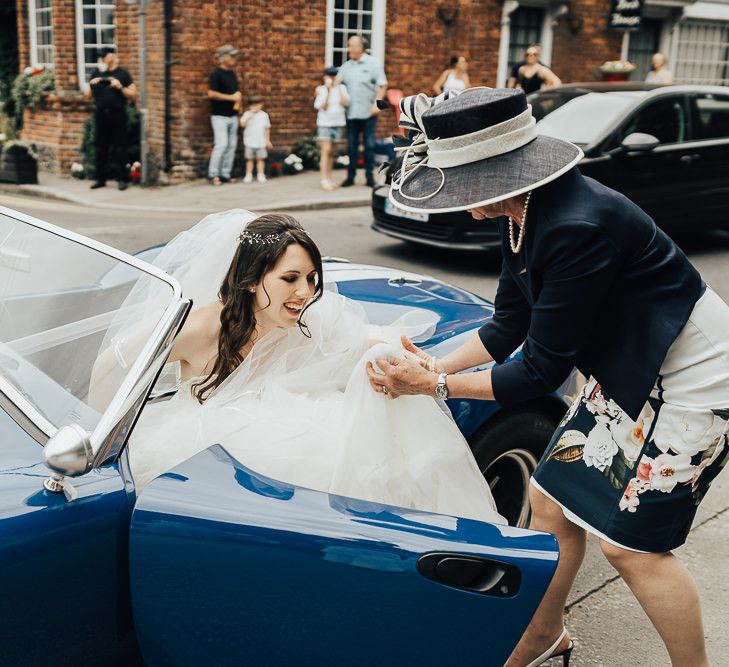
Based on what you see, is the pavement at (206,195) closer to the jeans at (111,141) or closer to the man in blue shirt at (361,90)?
the jeans at (111,141)

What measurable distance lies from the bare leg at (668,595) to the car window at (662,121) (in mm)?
6255

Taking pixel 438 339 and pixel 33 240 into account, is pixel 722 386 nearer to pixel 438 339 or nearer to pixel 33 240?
pixel 438 339

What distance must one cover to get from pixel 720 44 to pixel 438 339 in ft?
63.5

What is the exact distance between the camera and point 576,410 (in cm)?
244

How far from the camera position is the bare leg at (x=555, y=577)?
252cm

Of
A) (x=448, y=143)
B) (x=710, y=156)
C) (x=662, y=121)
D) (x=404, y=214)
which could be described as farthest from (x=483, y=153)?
(x=710, y=156)

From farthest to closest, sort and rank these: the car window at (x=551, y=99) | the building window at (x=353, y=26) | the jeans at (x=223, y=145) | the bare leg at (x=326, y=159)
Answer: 1. the building window at (x=353, y=26)
2. the jeans at (x=223, y=145)
3. the bare leg at (x=326, y=159)
4. the car window at (x=551, y=99)

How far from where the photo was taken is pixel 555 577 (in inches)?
102

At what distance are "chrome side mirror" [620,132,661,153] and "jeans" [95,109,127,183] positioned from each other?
7.25 m

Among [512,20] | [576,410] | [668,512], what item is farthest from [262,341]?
[512,20]

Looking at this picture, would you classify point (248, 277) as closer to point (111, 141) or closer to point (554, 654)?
point (554, 654)

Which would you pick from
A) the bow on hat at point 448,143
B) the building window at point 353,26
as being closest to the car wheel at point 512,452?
the bow on hat at point 448,143

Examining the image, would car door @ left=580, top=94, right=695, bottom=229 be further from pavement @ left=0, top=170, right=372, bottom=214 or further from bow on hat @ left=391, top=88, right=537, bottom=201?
bow on hat @ left=391, top=88, right=537, bottom=201

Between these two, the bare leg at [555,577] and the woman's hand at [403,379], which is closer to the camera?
the woman's hand at [403,379]
